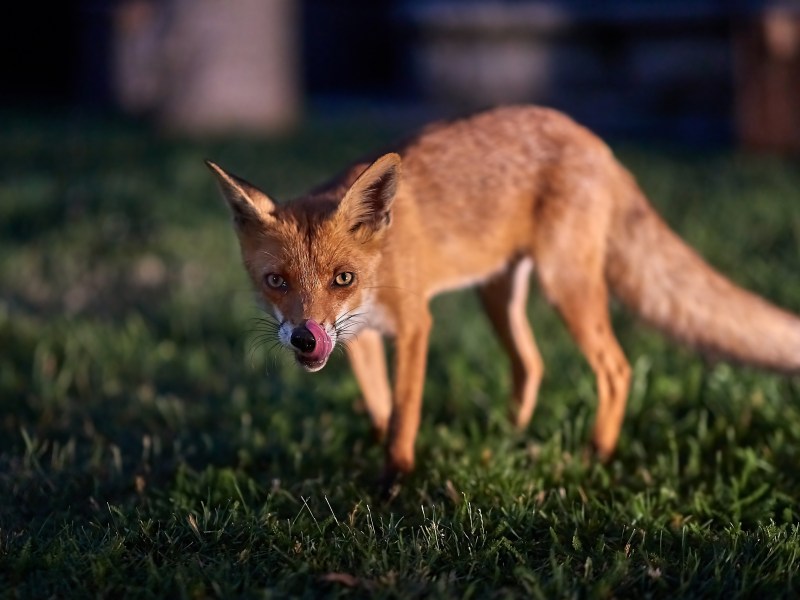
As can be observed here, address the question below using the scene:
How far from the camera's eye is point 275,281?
3.28 m

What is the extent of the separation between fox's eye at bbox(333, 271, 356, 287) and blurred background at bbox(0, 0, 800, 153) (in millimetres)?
7391

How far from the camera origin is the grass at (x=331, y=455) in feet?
9.43

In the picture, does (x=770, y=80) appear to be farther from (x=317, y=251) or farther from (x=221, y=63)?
(x=317, y=251)

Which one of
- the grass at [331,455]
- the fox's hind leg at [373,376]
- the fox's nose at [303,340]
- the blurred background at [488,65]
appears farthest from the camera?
the blurred background at [488,65]

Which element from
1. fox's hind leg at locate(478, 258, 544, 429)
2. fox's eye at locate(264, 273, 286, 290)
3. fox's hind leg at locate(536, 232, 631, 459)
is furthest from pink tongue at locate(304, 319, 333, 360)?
fox's hind leg at locate(478, 258, 544, 429)

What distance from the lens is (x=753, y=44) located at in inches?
365

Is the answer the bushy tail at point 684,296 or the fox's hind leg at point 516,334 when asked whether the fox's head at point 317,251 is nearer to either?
the fox's hind leg at point 516,334

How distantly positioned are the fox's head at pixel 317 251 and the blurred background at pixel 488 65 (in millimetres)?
7244

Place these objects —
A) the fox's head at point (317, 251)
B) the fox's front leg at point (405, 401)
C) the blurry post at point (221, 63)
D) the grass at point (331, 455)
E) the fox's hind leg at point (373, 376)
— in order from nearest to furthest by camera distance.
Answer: the grass at point (331, 455) → the fox's head at point (317, 251) → the fox's front leg at point (405, 401) → the fox's hind leg at point (373, 376) → the blurry post at point (221, 63)

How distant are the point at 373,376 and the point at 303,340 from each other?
A: 40.5 inches

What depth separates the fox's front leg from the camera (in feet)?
11.9

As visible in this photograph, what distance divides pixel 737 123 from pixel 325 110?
7018mm

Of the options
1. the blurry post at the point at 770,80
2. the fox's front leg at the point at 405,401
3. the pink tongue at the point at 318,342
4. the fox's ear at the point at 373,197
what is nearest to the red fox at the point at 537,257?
the fox's front leg at the point at 405,401

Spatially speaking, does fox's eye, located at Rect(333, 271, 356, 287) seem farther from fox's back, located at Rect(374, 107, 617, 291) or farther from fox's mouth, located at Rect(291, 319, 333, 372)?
fox's back, located at Rect(374, 107, 617, 291)
